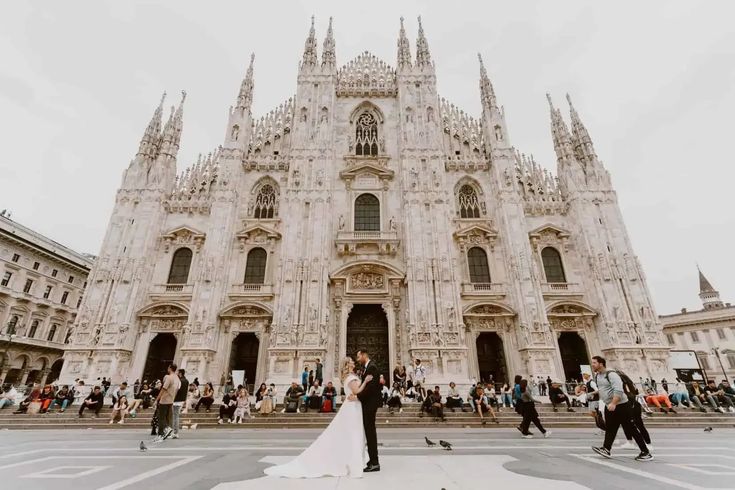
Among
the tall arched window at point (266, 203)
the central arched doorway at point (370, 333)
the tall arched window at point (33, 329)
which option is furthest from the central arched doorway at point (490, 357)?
the tall arched window at point (33, 329)

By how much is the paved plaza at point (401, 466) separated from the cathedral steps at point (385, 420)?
4738 millimetres

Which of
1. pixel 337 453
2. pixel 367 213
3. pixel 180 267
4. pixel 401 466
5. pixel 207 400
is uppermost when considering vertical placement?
pixel 367 213

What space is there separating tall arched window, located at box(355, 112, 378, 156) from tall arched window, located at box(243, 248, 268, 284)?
32.4 feet

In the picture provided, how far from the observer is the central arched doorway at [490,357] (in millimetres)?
19906

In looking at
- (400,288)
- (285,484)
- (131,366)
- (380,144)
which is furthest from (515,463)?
(380,144)

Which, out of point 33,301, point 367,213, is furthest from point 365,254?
point 33,301

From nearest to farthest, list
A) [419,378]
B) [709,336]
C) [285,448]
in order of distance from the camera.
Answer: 1. [285,448]
2. [419,378]
3. [709,336]

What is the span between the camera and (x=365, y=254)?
2152cm

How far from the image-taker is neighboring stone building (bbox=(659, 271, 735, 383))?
40375mm

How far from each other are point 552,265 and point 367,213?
1228 centimetres

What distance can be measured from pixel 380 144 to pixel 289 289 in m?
12.5

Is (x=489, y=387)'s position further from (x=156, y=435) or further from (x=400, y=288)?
(x=156, y=435)

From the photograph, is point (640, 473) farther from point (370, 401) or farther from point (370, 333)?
point (370, 333)

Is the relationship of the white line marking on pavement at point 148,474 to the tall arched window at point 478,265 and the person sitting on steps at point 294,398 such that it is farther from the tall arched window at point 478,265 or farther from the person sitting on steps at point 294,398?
the tall arched window at point 478,265
